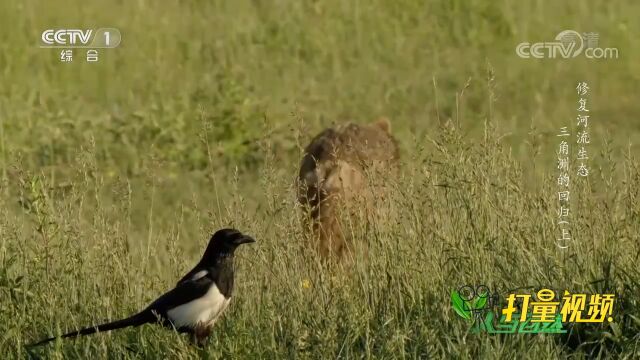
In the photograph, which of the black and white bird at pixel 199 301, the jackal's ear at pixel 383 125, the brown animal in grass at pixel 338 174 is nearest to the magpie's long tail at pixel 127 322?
the black and white bird at pixel 199 301

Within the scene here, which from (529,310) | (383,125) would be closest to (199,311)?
(529,310)

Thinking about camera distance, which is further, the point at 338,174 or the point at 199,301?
the point at 338,174

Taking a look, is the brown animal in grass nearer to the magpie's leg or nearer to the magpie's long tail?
the magpie's leg

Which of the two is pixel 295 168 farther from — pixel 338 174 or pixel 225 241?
pixel 225 241

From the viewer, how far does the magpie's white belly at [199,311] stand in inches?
198

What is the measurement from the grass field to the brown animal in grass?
1.43 feet

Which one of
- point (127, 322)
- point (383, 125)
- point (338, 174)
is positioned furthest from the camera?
point (383, 125)

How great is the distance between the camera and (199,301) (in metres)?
5.04

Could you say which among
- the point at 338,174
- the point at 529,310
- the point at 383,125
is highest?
the point at 383,125

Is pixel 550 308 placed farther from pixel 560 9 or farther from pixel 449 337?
pixel 560 9

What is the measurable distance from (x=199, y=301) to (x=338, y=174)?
2.40m

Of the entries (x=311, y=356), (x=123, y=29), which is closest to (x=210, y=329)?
(x=311, y=356)

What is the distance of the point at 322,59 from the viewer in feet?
50.2

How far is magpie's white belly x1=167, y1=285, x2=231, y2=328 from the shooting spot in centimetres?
503
